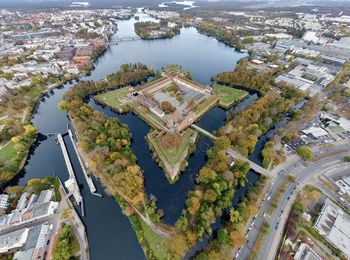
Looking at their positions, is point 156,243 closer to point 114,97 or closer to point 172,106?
point 172,106

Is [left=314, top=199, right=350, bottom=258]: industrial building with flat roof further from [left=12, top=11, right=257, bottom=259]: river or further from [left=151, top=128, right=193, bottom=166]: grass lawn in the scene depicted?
[left=151, top=128, right=193, bottom=166]: grass lawn

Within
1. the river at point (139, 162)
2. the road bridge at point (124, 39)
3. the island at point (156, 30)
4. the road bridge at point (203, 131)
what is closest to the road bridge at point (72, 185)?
the river at point (139, 162)

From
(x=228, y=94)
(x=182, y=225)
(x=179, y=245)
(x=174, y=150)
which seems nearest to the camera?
(x=179, y=245)

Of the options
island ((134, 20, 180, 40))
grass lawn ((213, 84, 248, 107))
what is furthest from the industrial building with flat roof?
island ((134, 20, 180, 40))

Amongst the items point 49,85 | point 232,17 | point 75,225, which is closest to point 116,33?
point 49,85

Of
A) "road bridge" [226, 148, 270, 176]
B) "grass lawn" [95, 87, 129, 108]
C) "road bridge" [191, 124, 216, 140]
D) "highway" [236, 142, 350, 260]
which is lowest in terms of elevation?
"grass lawn" [95, 87, 129, 108]

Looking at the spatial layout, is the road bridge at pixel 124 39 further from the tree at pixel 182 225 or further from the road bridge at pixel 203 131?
the tree at pixel 182 225

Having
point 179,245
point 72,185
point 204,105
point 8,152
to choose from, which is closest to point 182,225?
point 179,245
